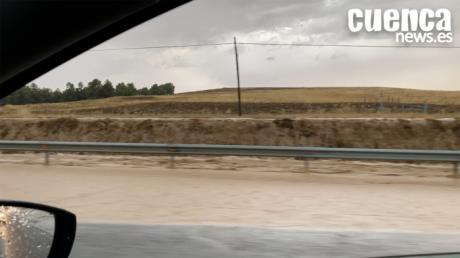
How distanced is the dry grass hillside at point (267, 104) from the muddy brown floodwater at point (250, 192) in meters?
17.4

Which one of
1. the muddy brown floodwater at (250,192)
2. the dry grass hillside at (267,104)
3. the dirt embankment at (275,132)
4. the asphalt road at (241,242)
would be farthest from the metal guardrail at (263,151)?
the dry grass hillside at (267,104)

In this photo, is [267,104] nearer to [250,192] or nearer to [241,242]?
[250,192]

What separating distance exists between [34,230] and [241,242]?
358cm

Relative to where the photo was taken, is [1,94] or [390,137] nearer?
[1,94]

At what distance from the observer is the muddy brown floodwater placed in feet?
28.0

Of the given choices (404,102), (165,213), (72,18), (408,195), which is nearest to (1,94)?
(72,18)

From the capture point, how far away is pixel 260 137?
2702 cm

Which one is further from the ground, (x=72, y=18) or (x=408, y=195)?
(x=72, y=18)

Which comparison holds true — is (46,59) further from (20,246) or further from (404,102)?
(404,102)

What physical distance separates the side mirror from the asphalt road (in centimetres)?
268

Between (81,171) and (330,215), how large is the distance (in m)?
8.69

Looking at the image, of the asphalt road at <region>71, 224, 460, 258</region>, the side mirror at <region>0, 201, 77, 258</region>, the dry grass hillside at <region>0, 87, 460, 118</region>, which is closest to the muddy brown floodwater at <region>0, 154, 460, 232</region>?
the asphalt road at <region>71, 224, 460, 258</region>

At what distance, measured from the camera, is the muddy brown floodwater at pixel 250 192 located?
8539 mm

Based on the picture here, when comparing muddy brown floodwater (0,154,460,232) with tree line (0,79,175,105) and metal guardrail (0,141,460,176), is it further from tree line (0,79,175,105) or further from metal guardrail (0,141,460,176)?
tree line (0,79,175,105)
